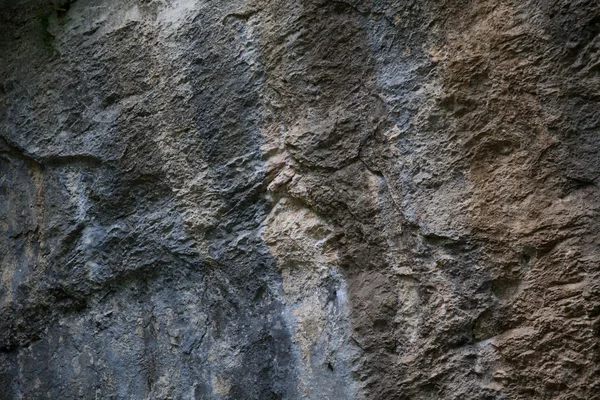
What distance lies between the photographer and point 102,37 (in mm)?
2033

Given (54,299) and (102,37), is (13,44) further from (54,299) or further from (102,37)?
(54,299)

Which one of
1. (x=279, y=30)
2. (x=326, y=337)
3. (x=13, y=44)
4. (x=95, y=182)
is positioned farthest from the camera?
(x=13, y=44)

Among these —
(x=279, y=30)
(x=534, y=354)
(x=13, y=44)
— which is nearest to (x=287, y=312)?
(x=534, y=354)

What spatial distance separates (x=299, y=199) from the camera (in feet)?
5.72

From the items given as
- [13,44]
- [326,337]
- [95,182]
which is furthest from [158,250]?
[13,44]

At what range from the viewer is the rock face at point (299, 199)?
1.50m

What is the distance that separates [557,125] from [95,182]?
4.01 feet

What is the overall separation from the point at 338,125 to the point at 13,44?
1.13 metres

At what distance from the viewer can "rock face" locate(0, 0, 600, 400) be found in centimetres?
150

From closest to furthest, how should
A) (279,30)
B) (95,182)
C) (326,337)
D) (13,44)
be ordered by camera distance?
(326,337) < (279,30) < (95,182) < (13,44)

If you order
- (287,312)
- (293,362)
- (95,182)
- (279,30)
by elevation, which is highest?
(279,30)

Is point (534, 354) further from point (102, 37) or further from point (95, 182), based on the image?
point (102, 37)

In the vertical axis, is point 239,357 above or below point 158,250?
below

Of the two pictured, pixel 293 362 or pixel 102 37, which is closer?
pixel 293 362
